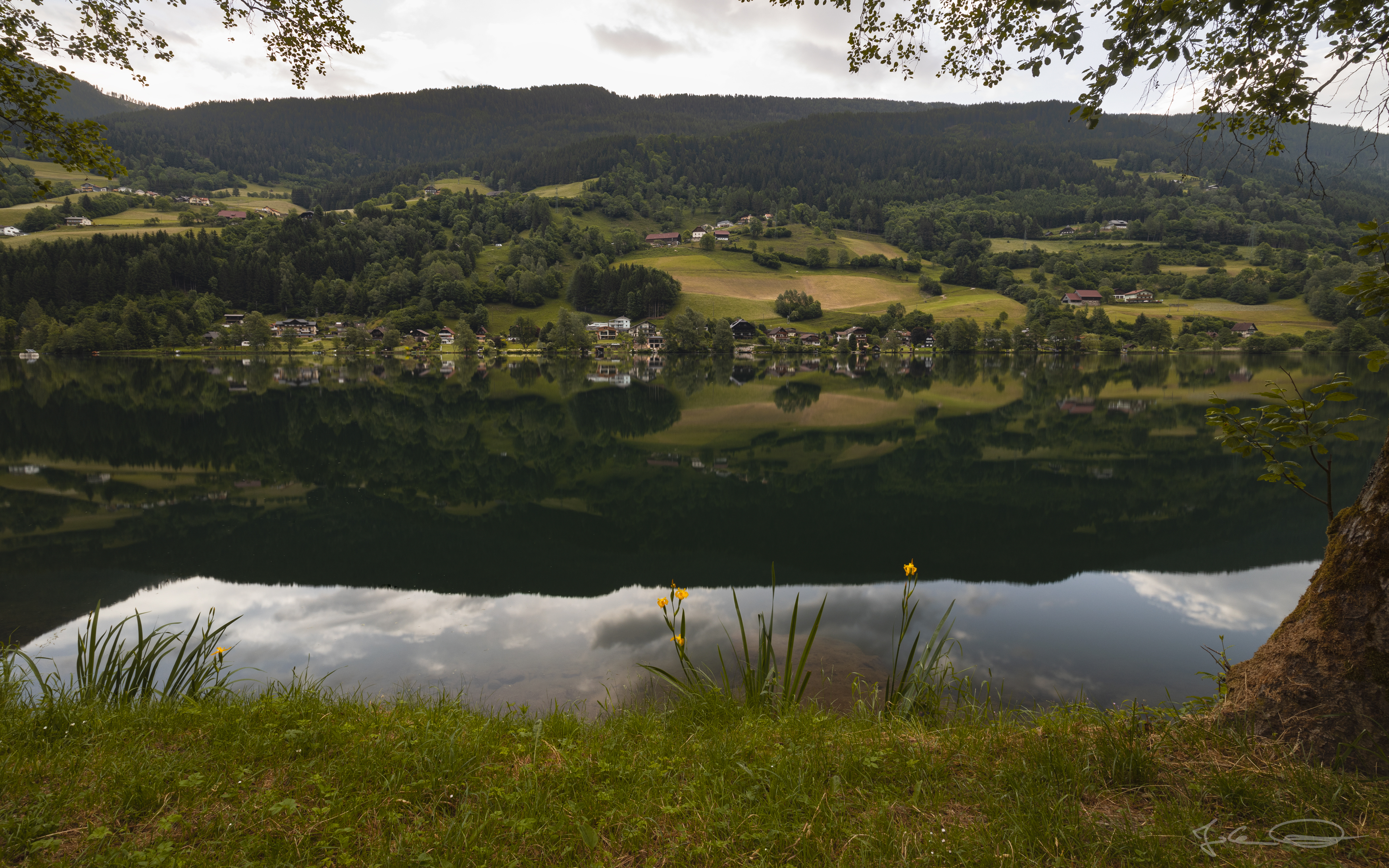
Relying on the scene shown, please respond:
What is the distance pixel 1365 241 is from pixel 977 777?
4042 mm

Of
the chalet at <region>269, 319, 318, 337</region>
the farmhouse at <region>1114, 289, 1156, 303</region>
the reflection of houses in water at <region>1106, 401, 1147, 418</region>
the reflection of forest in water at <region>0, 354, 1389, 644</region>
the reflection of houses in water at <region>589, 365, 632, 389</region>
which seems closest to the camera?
the reflection of forest in water at <region>0, 354, 1389, 644</region>

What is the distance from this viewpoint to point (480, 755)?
4.25 m

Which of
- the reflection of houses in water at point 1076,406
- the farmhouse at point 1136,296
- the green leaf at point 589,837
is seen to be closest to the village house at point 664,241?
the farmhouse at point 1136,296

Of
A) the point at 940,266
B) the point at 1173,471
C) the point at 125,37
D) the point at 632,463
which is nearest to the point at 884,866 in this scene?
the point at 125,37

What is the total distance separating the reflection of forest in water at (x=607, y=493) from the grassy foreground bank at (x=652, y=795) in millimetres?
7785

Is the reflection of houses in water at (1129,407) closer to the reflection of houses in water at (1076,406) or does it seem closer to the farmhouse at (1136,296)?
the reflection of houses in water at (1076,406)

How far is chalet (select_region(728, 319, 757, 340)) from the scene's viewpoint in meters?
111

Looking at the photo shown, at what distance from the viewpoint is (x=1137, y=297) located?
386ft

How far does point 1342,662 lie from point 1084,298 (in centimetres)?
13493

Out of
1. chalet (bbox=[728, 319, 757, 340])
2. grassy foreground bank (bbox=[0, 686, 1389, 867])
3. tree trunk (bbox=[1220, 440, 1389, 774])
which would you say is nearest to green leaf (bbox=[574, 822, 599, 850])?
grassy foreground bank (bbox=[0, 686, 1389, 867])

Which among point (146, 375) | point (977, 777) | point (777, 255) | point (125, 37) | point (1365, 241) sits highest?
point (777, 255)

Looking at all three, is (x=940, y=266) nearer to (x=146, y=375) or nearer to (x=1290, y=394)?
(x=1290, y=394)

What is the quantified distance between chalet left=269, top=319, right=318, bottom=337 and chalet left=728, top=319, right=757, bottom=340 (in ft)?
230
